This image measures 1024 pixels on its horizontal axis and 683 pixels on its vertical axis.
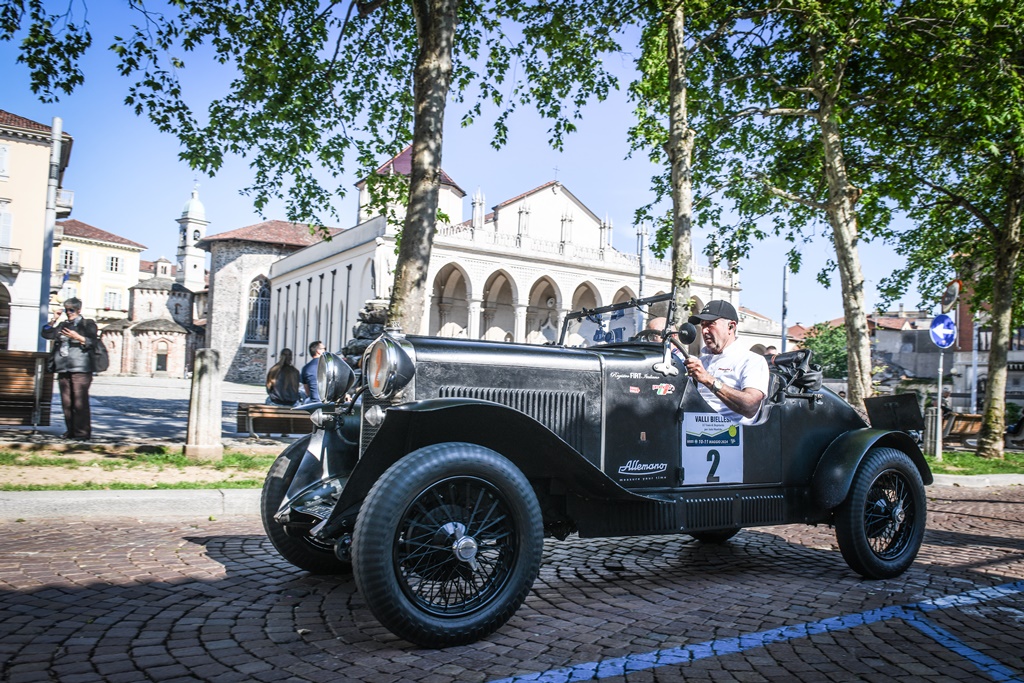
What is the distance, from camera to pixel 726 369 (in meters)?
4.63

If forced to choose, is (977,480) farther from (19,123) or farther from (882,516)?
(19,123)

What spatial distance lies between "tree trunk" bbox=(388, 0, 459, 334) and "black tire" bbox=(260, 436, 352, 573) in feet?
15.9

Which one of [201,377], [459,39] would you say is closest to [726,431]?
[201,377]

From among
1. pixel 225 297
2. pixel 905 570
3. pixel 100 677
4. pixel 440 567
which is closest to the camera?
pixel 100 677

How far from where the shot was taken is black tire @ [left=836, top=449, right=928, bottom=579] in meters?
4.67

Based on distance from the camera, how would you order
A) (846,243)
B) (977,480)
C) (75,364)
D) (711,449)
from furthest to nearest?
(846,243) → (977,480) → (75,364) → (711,449)

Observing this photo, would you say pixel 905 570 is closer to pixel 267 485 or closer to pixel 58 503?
pixel 267 485

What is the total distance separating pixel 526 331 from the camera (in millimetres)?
45812

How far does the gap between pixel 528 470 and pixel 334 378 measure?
50.2 inches

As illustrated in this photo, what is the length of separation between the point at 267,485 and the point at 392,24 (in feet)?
38.5

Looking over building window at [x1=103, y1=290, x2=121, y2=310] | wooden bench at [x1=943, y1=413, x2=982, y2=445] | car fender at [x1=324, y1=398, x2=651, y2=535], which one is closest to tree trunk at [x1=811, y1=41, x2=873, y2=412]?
wooden bench at [x1=943, y1=413, x2=982, y2=445]

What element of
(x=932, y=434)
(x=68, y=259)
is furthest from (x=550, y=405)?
(x=68, y=259)

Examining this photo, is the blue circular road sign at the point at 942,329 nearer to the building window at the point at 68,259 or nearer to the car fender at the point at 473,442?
the car fender at the point at 473,442

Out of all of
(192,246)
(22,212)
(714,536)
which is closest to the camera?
(714,536)
